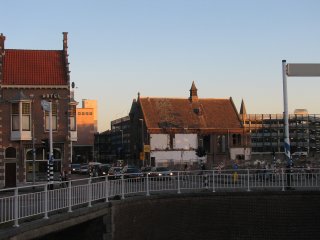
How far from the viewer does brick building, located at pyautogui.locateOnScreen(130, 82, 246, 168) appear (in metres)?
92.6

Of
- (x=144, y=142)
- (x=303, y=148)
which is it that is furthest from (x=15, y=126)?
(x=303, y=148)

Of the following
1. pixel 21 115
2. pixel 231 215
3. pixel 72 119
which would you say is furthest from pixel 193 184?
pixel 72 119

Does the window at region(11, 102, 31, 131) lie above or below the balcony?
above

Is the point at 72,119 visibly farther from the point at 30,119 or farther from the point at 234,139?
the point at 234,139

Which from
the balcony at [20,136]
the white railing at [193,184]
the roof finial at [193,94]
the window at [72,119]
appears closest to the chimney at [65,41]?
the window at [72,119]

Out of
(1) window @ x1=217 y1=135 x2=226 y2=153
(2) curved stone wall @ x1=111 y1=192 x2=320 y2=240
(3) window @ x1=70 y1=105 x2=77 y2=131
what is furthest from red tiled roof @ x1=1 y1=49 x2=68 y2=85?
(1) window @ x1=217 y1=135 x2=226 y2=153

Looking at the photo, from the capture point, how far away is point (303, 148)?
15088cm

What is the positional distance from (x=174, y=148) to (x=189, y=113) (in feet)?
28.2

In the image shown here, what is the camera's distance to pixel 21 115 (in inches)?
1704

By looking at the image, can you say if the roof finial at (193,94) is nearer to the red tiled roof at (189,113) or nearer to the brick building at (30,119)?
the red tiled roof at (189,113)

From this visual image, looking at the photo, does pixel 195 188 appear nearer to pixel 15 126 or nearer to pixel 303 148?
pixel 15 126

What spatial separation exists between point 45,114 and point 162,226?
24.1m

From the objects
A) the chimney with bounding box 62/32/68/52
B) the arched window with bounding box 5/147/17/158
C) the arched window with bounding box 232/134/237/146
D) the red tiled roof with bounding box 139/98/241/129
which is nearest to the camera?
the arched window with bounding box 5/147/17/158

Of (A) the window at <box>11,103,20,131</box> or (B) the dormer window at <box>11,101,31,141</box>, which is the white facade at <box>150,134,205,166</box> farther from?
(A) the window at <box>11,103,20,131</box>
